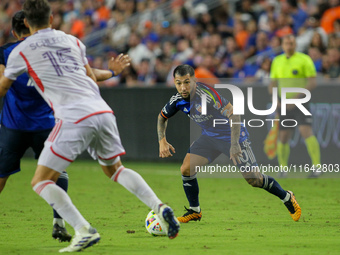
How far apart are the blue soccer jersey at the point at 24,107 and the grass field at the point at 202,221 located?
1.24m

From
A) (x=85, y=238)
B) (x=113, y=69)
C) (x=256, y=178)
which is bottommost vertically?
(x=256, y=178)

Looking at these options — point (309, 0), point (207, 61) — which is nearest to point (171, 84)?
point (207, 61)

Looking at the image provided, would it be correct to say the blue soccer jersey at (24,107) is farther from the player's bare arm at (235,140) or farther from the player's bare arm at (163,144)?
the player's bare arm at (235,140)

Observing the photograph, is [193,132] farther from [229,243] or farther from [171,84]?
[229,243]

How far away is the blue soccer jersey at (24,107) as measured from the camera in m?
6.52

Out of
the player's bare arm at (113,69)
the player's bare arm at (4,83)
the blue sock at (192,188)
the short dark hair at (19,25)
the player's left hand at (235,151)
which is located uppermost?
the short dark hair at (19,25)

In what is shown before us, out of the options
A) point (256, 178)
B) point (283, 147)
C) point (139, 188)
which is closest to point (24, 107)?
point (139, 188)

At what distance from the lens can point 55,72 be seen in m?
5.72

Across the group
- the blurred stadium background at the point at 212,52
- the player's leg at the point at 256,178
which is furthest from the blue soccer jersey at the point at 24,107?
the blurred stadium background at the point at 212,52

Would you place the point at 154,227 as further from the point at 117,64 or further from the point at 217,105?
the point at 117,64

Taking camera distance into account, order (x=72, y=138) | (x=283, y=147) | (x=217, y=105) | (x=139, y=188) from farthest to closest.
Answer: (x=283, y=147), (x=217, y=105), (x=139, y=188), (x=72, y=138)

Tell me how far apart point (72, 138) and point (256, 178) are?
280cm

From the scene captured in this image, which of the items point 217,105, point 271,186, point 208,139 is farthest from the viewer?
point 208,139

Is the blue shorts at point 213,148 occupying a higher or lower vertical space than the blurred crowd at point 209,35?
higher
